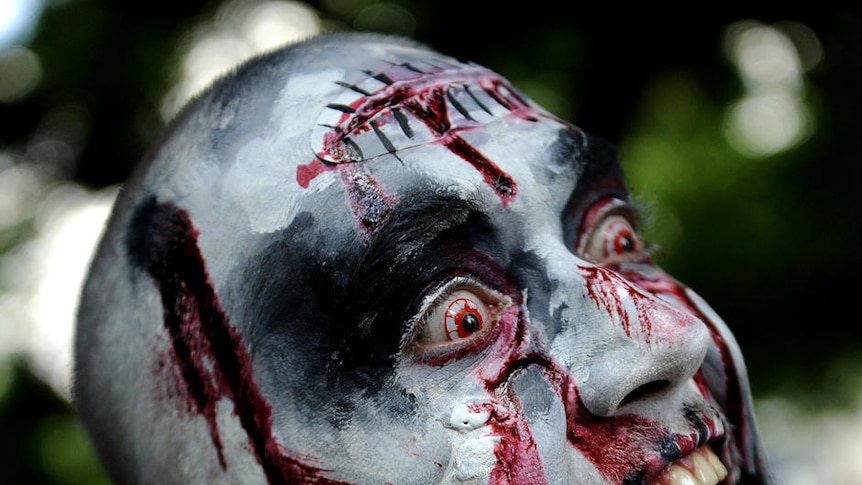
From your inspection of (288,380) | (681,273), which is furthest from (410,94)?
(681,273)

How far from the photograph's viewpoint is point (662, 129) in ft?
10.9

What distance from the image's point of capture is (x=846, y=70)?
128 inches

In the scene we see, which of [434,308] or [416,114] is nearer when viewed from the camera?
[434,308]

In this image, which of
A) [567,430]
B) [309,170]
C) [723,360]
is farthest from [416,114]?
[723,360]

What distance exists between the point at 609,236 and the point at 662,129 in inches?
78.5

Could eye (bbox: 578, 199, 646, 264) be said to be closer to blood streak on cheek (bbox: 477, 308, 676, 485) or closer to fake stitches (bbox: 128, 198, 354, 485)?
blood streak on cheek (bbox: 477, 308, 676, 485)

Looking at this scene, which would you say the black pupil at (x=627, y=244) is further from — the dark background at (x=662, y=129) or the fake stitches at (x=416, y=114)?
the dark background at (x=662, y=129)

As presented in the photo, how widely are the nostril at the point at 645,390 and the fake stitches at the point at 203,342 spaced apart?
1.39ft

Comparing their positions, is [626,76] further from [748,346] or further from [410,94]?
[410,94]

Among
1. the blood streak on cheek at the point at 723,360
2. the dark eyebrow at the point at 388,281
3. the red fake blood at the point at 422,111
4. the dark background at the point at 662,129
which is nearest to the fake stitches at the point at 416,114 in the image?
the red fake blood at the point at 422,111

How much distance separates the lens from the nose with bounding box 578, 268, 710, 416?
3.86 ft

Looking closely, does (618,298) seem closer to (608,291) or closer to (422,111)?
(608,291)

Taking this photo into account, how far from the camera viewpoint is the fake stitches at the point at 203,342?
1241mm

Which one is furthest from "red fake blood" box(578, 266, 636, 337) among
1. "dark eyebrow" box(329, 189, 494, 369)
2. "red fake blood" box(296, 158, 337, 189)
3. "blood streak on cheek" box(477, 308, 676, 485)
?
"red fake blood" box(296, 158, 337, 189)
